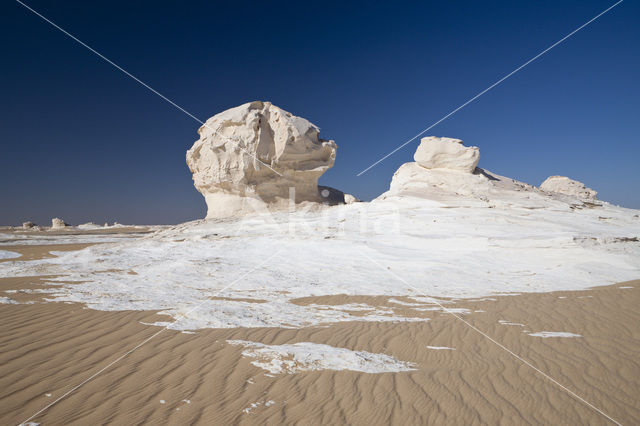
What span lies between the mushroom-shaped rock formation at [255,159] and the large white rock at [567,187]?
1709cm

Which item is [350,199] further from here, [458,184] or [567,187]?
[567,187]

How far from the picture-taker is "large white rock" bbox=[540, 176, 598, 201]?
75.2 feet

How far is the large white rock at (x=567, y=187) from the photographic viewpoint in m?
22.9

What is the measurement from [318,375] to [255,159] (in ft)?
50.3

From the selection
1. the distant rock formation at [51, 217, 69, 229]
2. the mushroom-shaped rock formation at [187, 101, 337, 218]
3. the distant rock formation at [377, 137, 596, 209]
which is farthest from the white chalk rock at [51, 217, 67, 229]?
the distant rock formation at [377, 137, 596, 209]

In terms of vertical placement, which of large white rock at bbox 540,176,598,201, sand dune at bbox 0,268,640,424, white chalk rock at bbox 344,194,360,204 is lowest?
sand dune at bbox 0,268,640,424

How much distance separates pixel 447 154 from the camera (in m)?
17.3

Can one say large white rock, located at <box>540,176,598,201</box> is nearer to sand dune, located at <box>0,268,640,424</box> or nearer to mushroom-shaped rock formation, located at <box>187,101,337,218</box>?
mushroom-shaped rock formation, located at <box>187,101,337,218</box>

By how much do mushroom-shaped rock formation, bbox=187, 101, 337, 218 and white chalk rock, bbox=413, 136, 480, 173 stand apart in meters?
5.38

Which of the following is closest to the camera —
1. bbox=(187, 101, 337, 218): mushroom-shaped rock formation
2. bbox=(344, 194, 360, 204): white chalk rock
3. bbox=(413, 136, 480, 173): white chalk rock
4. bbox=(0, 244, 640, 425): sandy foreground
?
bbox=(0, 244, 640, 425): sandy foreground

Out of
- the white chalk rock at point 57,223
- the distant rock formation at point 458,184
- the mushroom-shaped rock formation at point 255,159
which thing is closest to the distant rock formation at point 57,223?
the white chalk rock at point 57,223

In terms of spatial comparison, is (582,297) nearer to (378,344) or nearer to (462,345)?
(462,345)

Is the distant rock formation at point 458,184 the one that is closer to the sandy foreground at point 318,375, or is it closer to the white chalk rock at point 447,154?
the white chalk rock at point 447,154

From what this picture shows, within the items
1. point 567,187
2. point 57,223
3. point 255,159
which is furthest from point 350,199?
point 57,223
